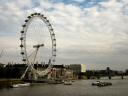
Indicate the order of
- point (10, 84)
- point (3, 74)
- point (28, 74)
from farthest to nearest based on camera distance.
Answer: point (3, 74), point (28, 74), point (10, 84)

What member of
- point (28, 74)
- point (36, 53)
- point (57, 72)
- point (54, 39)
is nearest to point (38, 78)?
point (28, 74)

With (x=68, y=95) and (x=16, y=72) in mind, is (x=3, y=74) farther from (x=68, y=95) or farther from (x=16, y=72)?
(x=68, y=95)

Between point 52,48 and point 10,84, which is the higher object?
point 52,48

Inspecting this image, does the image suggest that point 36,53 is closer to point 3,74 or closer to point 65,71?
point 3,74

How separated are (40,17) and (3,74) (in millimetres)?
29425

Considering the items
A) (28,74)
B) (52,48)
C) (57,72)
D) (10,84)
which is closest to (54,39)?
(52,48)

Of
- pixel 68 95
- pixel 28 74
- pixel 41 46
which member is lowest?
pixel 68 95

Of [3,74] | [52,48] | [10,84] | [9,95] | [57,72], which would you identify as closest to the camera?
[9,95]

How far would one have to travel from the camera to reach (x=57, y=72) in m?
113

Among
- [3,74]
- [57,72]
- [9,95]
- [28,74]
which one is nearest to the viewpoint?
[9,95]

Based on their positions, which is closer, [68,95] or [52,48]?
[68,95]

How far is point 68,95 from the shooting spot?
4178cm

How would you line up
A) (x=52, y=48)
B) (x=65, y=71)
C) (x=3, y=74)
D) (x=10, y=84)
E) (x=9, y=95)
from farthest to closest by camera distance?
(x=65, y=71), (x=3, y=74), (x=52, y=48), (x=10, y=84), (x=9, y=95)

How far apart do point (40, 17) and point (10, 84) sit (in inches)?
567
